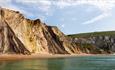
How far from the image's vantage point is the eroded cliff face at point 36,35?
111 meters

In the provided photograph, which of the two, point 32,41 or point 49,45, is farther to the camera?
point 49,45

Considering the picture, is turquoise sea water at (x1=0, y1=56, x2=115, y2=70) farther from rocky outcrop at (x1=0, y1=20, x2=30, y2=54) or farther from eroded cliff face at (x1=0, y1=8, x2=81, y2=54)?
eroded cliff face at (x1=0, y1=8, x2=81, y2=54)

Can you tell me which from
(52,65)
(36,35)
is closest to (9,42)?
(36,35)

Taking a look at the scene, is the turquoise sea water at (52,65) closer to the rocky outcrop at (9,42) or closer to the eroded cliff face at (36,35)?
the rocky outcrop at (9,42)

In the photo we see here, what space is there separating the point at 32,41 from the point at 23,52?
1562 centimetres

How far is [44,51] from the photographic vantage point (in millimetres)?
132125

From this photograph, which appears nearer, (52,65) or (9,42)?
(52,65)

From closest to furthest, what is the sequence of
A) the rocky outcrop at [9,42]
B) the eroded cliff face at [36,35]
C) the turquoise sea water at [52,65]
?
the turquoise sea water at [52,65], the rocky outcrop at [9,42], the eroded cliff face at [36,35]

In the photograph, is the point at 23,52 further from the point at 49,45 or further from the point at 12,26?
the point at 49,45

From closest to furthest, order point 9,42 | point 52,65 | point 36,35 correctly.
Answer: point 52,65 < point 9,42 < point 36,35

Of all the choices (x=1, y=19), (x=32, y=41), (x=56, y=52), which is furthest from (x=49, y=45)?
(x=1, y=19)

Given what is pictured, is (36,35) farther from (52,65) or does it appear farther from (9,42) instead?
(52,65)

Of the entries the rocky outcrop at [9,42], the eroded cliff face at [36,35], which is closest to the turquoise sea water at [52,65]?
the rocky outcrop at [9,42]

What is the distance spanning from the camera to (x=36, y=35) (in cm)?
13325
